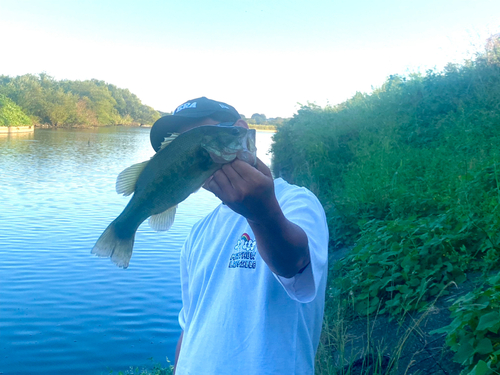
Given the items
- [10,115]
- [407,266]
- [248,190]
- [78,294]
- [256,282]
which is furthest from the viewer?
[10,115]

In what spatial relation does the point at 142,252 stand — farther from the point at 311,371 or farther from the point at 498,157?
the point at 311,371

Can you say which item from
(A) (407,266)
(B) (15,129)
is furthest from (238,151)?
(B) (15,129)

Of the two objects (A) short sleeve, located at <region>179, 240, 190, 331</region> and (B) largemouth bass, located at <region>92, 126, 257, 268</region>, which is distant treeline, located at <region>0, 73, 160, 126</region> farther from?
(B) largemouth bass, located at <region>92, 126, 257, 268</region>

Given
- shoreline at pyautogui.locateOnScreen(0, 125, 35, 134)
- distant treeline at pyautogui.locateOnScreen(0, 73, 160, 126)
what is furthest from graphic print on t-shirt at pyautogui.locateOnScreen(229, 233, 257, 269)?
distant treeline at pyautogui.locateOnScreen(0, 73, 160, 126)

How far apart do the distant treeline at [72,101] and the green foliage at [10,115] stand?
0.87 meters

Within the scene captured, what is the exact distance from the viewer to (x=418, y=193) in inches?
303

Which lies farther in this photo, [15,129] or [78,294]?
[15,129]

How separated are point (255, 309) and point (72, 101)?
336 feet

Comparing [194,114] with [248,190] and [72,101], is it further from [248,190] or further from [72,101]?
[72,101]

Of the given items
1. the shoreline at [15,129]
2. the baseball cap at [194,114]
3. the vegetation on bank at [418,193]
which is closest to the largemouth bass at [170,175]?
the baseball cap at [194,114]

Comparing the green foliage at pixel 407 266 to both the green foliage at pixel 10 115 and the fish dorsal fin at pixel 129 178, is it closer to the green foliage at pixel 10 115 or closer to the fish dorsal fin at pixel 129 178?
the fish dorsal fin at pixel 129 178

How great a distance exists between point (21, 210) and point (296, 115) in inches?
502

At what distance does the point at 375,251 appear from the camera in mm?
5949

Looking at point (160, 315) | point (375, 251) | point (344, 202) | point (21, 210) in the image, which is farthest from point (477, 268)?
point (21, 210)
